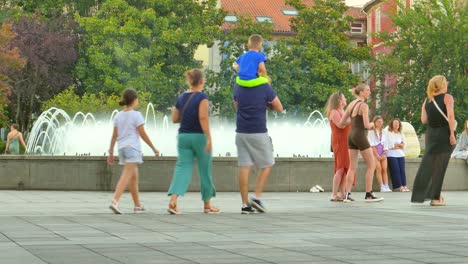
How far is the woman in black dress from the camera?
17.7m

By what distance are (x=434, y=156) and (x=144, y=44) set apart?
2282 inches

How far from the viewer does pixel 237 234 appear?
1173 centimetres

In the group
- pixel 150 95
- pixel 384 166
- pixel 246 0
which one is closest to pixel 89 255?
pixel 384 166

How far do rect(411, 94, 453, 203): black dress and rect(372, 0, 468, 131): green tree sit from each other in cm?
4036

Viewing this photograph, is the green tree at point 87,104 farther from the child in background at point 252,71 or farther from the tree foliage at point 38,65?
the child in background at point 252,71

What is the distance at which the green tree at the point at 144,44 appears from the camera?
7312cm

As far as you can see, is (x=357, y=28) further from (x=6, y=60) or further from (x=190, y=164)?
(x=190, y=164)

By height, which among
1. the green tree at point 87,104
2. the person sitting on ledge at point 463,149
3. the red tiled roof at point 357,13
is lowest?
the person sitting on ledge at point 463,149

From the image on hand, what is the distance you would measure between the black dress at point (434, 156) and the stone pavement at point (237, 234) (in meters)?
0.26

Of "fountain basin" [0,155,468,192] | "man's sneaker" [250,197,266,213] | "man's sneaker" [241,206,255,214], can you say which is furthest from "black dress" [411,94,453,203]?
"fountain basin" [0,155,468,192]

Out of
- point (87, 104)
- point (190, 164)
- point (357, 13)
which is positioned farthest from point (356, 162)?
point (357, 13)

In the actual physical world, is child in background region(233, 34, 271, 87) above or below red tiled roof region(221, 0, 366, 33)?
below

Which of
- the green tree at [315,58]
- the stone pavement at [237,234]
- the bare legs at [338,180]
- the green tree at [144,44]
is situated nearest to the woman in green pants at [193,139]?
the stone pavement at [237,234]

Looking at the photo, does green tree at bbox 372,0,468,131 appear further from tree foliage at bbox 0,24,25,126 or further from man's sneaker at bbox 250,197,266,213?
man's sneaker at bbox 250,197,266,213
